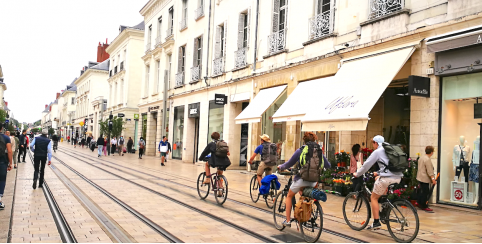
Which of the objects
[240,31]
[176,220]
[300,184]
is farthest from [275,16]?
[300,184]

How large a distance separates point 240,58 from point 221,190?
1145 centimetres

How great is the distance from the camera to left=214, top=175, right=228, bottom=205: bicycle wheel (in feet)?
30.5

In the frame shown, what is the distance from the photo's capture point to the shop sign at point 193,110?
→ 24.3m

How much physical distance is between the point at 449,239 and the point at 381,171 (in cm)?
144

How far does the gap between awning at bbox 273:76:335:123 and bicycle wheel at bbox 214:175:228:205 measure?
4260 millimetres

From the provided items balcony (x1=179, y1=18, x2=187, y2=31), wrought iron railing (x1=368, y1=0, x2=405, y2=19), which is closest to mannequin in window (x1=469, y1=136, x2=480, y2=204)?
wrought iron railing (x1=368, y1=0, x2=405, y2=19)

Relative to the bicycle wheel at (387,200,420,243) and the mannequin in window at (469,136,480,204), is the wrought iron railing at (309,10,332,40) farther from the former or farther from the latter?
the bicycle wheel at (387,200,420,243)

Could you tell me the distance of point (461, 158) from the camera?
9.92 metres

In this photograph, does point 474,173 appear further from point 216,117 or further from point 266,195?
point 216,117

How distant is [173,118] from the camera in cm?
2817

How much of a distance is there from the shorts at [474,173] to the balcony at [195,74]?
16.8 meters

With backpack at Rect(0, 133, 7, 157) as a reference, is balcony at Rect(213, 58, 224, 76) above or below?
above

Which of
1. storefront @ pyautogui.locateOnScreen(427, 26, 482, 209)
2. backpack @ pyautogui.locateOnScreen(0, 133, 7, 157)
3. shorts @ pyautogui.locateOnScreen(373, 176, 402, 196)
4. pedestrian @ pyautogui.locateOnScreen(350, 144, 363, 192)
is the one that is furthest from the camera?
pedestrian @ pyautogui.locateOnScreen(350, 144, 363, 192)

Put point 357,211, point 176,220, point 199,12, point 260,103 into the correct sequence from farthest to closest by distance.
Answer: point 199,12, point 260,103, point 176,220, point 357,211
